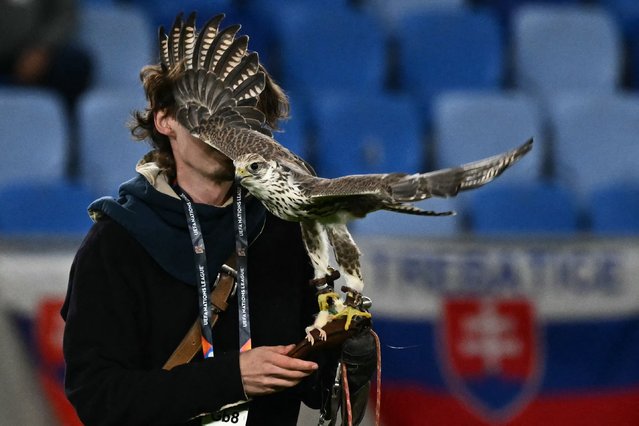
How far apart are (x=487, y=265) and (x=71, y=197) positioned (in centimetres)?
199

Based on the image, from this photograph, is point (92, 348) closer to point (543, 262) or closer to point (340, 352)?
point (340, 352)

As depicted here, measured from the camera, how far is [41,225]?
5.18 meters

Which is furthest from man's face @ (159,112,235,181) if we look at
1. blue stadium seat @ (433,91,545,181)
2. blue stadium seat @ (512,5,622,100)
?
blue stadium seat @ (512,5,622,100)

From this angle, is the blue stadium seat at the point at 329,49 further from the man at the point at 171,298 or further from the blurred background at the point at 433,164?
the man at the point at 171,298

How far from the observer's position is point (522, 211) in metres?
5.60

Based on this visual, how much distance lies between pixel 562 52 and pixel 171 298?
4827mm

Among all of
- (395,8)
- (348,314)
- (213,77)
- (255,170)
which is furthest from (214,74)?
(395,8)

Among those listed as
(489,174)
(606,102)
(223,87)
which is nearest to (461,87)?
(606,102)

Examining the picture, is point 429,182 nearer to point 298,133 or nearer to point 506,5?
point 298,133

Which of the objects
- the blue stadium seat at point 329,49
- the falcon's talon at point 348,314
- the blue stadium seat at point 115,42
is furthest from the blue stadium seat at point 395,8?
the falcon's talon at point 348,314

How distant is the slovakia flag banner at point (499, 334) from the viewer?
13.9ft

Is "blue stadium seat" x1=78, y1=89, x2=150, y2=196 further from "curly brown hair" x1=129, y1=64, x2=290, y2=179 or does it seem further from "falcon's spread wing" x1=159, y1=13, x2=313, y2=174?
"falcon's spread wing" x1=159, y1=13, x2=313, y2=174

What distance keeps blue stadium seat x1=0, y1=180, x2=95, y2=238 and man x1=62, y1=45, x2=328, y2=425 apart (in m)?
2.53

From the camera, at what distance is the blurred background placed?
4238mm
